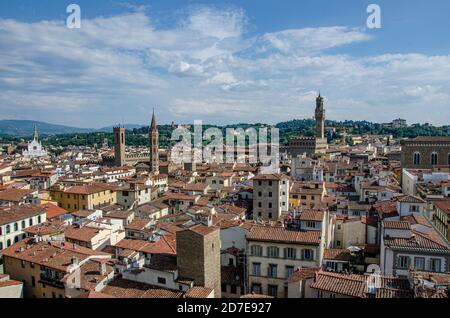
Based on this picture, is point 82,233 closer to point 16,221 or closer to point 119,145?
point 16,221

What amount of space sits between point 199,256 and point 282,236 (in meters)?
5.12

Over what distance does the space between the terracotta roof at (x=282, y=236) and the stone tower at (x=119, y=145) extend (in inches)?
2697

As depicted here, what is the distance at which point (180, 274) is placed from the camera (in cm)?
1816

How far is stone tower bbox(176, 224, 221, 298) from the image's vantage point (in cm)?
1770

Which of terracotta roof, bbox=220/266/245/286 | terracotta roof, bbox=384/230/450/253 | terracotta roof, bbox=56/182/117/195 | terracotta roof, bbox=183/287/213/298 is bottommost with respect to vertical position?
terracotta roof, bbox=220/266/245/286

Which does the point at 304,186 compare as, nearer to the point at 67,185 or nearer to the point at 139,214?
the point at 139,214

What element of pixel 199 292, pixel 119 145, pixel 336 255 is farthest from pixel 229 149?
pixel 199 292

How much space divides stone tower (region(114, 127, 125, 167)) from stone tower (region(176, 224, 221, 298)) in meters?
69.8

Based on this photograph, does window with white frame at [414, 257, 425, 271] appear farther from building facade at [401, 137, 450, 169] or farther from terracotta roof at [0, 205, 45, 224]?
building facade at [401, 137, 450, 169]

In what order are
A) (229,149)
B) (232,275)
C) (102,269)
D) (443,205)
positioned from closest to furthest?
(102,269)
(232,275)
(443,205)
(229,149)

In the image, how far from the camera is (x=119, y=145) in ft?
282

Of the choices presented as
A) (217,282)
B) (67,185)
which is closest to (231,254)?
(217,282)

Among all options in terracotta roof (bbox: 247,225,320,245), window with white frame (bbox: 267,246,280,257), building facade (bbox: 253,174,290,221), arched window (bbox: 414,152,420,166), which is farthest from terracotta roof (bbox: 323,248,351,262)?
arched window (bbox: 414,152,420,166)
